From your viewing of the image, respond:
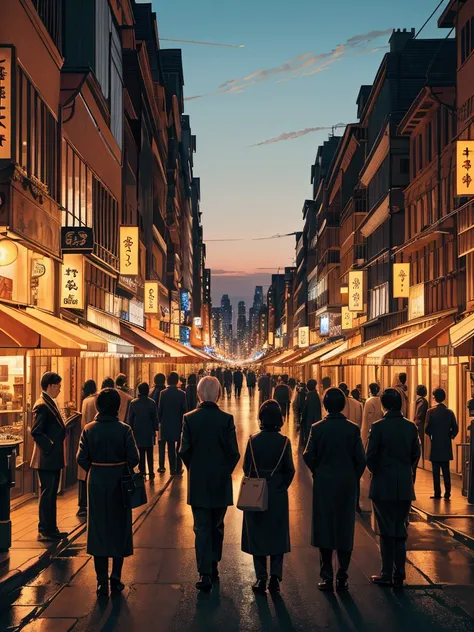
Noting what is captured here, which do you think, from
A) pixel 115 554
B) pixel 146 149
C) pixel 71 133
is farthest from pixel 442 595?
pixel 146 149

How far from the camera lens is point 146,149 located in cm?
5456

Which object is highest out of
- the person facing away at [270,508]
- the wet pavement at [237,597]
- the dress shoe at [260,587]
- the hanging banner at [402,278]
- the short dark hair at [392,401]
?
the hanging banner at [402,278]

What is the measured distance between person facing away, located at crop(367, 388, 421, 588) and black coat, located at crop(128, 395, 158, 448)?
29.6ft

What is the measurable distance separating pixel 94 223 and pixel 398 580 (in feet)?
79.2

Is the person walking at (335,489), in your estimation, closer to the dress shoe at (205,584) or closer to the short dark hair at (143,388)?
the dress shoe at (205,584)

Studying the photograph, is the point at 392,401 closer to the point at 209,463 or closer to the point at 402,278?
the point at 209,463

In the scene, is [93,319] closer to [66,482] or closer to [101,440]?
[66,482]

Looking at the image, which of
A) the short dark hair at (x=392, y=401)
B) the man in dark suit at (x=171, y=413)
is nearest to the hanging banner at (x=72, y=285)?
the man in dark suit at (x=171, y=413)

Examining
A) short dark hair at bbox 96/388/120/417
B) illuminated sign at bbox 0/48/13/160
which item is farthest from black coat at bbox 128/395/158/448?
short dark hair at bbox 96/388/120/417

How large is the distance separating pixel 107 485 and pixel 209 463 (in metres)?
1.08

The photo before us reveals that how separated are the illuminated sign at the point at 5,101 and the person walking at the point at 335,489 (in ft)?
31.0

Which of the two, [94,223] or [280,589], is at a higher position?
[94,223]

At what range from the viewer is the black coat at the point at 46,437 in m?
11.9

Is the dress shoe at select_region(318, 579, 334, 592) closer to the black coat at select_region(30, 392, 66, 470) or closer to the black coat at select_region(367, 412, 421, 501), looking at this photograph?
the black coat at select_region(367, 412, 421, 501)
